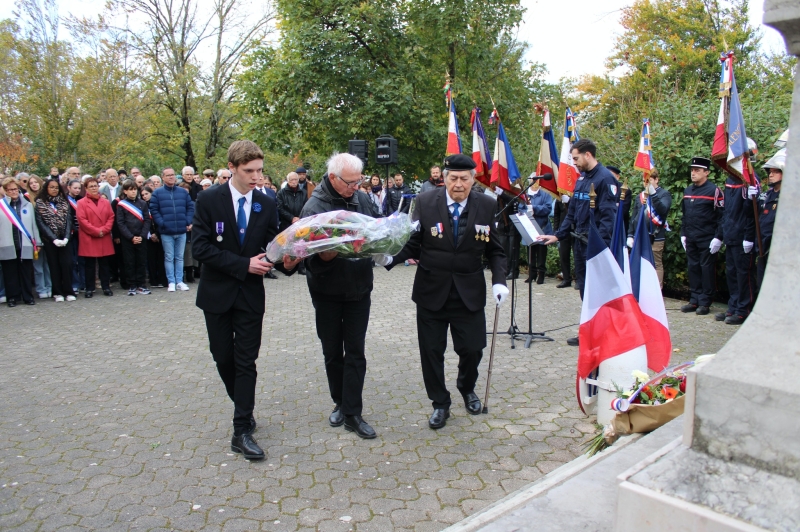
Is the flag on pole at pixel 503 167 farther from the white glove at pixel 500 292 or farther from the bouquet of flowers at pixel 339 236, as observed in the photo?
the bouquet of flowers at pixel 339 236

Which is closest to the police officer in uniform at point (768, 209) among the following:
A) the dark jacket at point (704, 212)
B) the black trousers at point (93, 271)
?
the dark jacket at point (704, 212)

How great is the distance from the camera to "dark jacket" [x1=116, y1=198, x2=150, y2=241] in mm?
11422

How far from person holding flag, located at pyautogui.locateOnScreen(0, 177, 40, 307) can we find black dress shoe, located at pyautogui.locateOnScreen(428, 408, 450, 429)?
8.50m

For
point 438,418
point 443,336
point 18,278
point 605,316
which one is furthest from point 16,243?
point 605,316

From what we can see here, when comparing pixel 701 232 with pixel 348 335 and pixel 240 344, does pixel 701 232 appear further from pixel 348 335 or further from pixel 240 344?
pixel 240 344

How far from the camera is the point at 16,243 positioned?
10250 mm

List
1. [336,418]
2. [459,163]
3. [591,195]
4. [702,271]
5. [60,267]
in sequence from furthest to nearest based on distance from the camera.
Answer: [60,267] < [702,271] < [591,195] < [336,418] < [459,163]

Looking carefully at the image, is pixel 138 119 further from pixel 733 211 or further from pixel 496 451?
pixel 496 451

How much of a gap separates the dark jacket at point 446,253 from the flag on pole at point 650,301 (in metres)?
1.12

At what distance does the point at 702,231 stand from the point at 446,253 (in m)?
6.03

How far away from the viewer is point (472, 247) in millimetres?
4934

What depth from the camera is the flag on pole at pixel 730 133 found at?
6.13m

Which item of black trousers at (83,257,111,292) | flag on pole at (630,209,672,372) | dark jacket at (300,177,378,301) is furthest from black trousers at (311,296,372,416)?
black trousers at (83,257,111,292)

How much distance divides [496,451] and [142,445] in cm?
262
